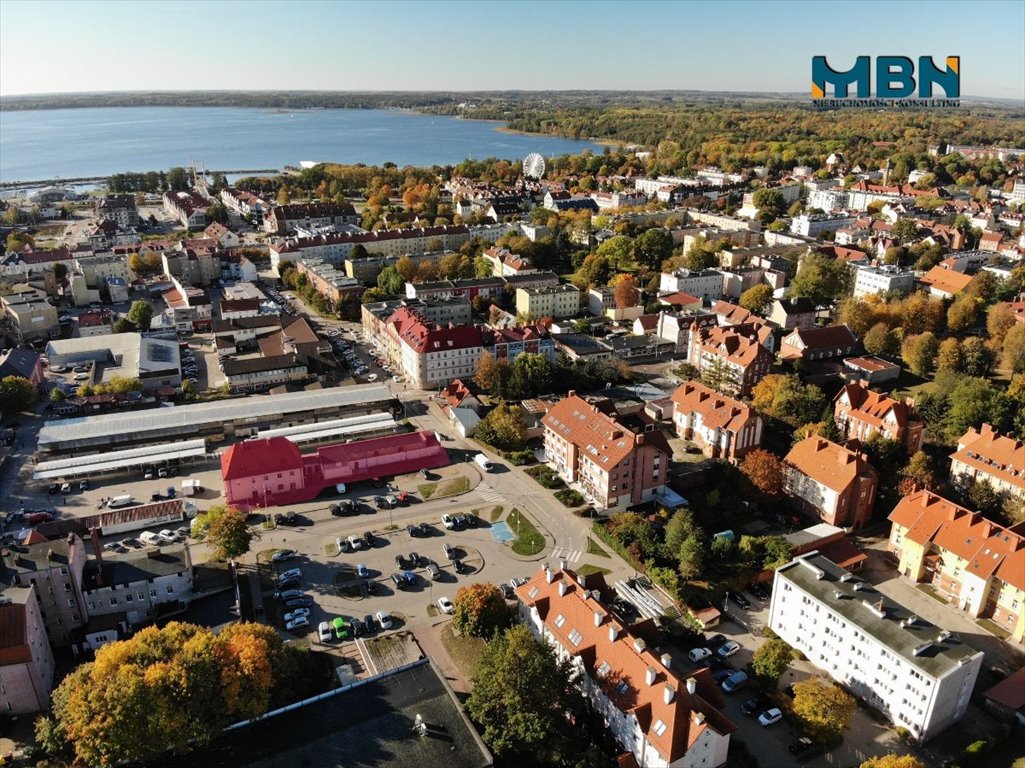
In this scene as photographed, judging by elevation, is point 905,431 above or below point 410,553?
above

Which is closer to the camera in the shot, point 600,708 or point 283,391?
point 600,708

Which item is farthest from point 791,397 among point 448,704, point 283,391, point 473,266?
point 473,266

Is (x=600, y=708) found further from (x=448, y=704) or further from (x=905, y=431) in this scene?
(x=905, y=431)

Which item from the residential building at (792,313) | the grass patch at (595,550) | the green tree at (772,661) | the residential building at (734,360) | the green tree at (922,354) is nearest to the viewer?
the green tree at (772,661)

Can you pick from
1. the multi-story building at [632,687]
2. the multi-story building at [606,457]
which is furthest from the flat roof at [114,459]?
the multi-story building at [632,687]

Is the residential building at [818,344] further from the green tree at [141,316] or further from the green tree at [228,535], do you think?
the green tree at [141,316]

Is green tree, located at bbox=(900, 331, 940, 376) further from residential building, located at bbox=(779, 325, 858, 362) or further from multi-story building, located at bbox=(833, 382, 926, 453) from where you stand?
multi-story building, located at bbox=(833, 382, 926, 453)

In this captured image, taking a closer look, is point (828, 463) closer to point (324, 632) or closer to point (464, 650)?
point (464, 650)

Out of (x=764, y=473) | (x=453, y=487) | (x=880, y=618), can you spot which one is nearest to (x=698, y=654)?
(x=880, y=618)
